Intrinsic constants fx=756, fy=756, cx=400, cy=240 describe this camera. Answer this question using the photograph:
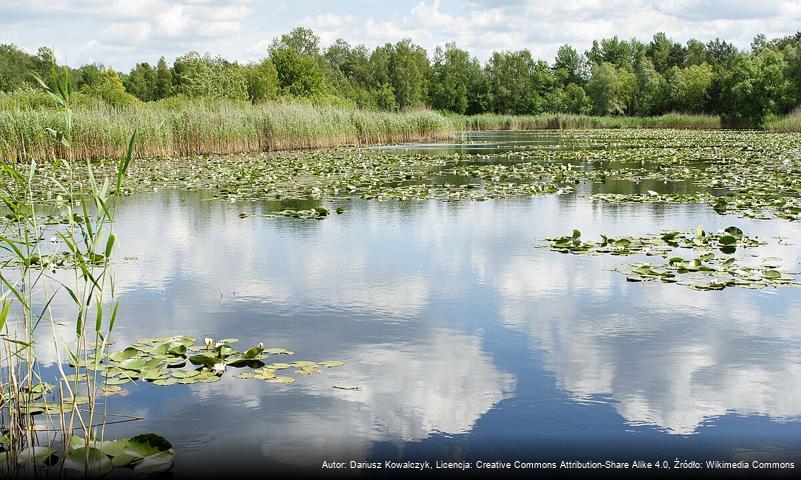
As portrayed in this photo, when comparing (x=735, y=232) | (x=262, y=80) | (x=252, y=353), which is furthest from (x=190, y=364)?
(x=262, y=80)

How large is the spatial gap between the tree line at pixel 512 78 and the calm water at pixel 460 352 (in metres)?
41.1

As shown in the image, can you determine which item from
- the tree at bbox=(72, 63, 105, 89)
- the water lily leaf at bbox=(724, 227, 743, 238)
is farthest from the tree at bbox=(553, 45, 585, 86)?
the water lily leaf at bbox=(724, 227, 743, 238)

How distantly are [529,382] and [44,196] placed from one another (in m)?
11.8

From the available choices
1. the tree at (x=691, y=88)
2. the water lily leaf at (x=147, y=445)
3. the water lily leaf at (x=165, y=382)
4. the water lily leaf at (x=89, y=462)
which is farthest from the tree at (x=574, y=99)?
the water lily leaf at (x=89, y=462)

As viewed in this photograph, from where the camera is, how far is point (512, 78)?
85.6 meters

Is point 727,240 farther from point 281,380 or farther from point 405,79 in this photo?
point 405,79

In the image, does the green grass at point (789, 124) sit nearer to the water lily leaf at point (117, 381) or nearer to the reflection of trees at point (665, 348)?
the reflection of trees at point (665, 348)

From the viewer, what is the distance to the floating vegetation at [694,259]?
6.04m

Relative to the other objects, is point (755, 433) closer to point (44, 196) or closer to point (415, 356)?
point (415, 356)

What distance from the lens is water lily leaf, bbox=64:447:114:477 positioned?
3068 millimetres

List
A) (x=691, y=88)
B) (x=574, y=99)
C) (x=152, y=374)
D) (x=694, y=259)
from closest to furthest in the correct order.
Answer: (x=152, y=374) → (x=694, y=259) → (x=691, y=88) → (x=574, y=99)

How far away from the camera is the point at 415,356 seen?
439 centimetres

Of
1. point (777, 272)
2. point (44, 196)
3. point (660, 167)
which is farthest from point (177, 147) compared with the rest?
point (777, 272)

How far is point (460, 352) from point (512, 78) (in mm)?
84269
